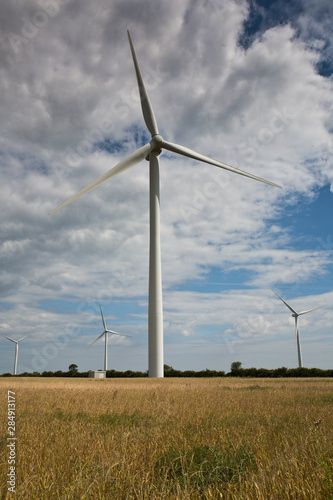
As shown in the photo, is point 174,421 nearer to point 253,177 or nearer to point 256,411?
point 256,411

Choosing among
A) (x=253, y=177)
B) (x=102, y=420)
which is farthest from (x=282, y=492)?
(x=253, y=177)

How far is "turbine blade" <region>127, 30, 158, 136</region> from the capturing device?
4497cm

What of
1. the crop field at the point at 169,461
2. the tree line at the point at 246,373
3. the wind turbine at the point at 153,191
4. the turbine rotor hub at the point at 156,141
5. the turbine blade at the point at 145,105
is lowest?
the tree line at the point at 246,373

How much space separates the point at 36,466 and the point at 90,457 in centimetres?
86

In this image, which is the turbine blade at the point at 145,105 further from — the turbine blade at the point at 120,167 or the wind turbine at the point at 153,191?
the turbine blade at the point at 120,167

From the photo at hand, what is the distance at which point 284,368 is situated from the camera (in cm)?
5978

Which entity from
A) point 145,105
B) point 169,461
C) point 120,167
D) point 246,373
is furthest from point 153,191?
point 169,461

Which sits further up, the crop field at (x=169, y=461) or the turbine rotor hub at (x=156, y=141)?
the turbine rotor hub at (x=156, y=141)

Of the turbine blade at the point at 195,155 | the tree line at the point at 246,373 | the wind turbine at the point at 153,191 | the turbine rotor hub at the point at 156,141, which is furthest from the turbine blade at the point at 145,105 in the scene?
the tree line at the point at 246,373

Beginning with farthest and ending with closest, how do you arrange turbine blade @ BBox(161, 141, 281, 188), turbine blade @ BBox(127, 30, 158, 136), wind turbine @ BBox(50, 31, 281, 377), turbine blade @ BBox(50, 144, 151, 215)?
turbine blade @ BBox(161, 141, 281, 188), turbine blade @ BBox(127, 30, 158, 136), wind turbine @ BBox(50, 31, 281, 377), turbine blade @ BBox(50, 144, 151, 215)

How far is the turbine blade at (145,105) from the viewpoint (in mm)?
44972

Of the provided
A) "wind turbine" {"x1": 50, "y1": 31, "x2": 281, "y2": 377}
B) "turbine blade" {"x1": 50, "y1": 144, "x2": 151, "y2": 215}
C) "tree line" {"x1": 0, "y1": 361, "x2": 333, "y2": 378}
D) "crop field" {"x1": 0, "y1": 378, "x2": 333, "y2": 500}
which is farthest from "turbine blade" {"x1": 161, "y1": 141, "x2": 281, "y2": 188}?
"crop field" {"x1": 0, "y1": 378, "x2": 333, "y2": 500}

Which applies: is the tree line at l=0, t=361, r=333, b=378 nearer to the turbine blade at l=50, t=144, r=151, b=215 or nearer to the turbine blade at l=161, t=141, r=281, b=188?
the turbine blade at l=161, t=141, r=281, b=188

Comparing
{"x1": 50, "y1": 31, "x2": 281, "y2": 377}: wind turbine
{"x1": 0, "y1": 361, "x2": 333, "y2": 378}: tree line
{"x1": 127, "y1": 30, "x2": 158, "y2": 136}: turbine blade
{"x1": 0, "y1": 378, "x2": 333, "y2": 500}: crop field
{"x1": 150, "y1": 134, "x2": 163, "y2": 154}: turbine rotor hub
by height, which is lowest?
{"x1": 0, "y1": 361, "x2": 333, "y2": 378}: tree line
